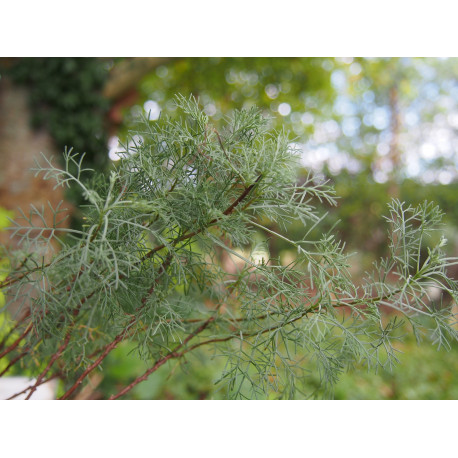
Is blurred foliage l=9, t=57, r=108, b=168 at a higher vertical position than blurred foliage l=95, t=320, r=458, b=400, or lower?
higher

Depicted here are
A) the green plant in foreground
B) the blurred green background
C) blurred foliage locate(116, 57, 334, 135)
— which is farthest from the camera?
blurred foliage locate(116, 57, 334, 135)

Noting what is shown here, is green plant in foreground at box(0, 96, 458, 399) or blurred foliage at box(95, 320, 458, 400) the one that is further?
blurred foliage at box(95, 320, 458, 400)

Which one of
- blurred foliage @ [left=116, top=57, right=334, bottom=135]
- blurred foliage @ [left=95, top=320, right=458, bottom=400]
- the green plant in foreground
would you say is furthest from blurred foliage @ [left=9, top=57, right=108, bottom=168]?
the green plant in foreground

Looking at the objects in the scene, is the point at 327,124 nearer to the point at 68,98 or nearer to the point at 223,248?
the point at 68,98

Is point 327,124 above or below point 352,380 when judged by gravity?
above

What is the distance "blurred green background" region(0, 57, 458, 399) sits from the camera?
9.78 feet

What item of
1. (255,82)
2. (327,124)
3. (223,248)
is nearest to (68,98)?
(255,82)

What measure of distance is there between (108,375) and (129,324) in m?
1.93

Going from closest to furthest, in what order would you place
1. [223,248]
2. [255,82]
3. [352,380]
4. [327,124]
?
[223,248] → [352,380] → [255,82] → [327,124]

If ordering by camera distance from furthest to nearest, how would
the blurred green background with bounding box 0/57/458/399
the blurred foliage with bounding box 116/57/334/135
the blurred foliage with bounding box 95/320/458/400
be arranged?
the blurred foliage with bounding box 116/57/334/135
the blurred green background with bounding box 0/57/458/399
the blurred foliage with bounding box 95/320/458/400

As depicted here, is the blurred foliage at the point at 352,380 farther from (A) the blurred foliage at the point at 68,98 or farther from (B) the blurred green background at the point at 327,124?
(A) the blurred foliage at the point at 68,98

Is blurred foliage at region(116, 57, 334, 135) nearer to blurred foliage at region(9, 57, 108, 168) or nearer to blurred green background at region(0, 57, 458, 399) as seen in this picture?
blurred green background at region(0, 57, 458, 399)

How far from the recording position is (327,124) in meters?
5.96
